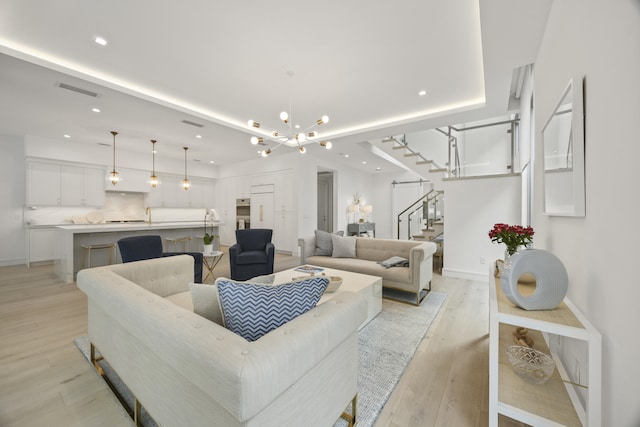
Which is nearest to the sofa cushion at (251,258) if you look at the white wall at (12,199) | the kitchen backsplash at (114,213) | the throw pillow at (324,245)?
the throw pillow at (324,245)

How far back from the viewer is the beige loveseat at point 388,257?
3.26 metres

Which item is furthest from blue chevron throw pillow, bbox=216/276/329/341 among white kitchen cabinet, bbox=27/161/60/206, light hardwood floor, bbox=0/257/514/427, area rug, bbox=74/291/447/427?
white kitchen cabinet, bbox=27/161/60/206

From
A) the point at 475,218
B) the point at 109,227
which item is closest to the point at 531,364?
the point at 475,218

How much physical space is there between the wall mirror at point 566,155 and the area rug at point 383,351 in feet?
5.08

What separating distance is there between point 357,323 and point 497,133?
209 inches

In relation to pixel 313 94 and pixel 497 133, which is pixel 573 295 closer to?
pixel 313 94

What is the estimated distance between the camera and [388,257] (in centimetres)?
398

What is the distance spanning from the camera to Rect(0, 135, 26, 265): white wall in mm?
5328

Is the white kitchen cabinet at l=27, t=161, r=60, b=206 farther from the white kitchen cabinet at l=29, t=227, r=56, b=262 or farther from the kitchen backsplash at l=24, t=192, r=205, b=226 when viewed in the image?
the white kitchen cabinet at l=29, t=227, r=56, b=262

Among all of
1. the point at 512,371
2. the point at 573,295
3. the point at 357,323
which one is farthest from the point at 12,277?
the point at 573,295

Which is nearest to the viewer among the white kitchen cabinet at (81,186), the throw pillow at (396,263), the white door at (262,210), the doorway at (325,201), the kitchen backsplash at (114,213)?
the throw pillow at (396,263)

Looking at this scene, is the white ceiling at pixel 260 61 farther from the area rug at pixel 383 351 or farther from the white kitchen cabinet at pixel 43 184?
the area rug at pixel 383 351

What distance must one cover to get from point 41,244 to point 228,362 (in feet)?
25.1

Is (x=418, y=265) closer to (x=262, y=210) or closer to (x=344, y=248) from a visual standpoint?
(x=344, y=248)
